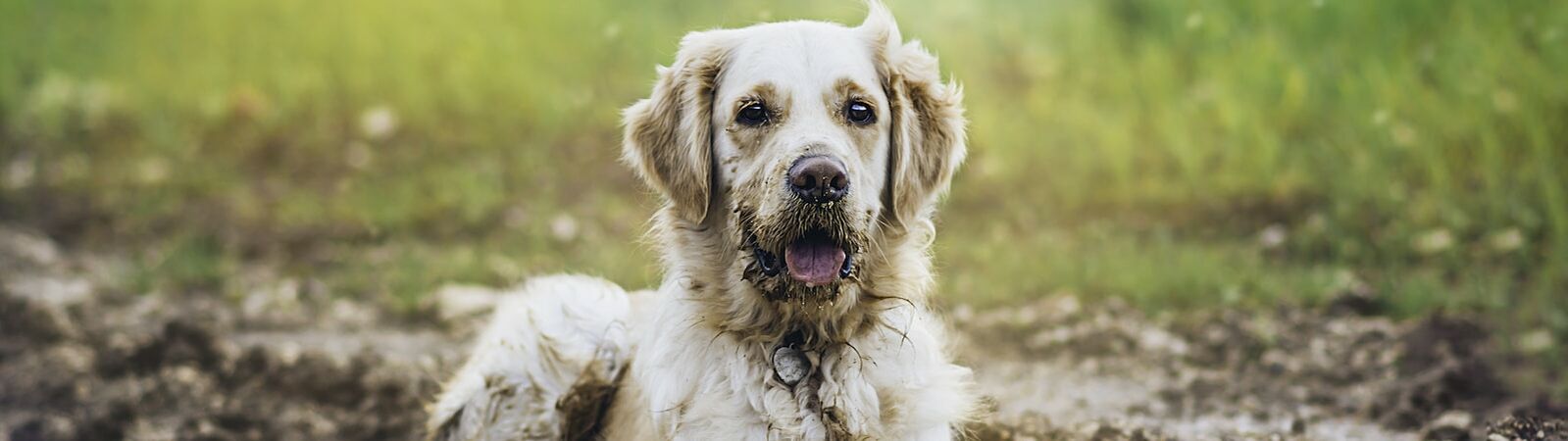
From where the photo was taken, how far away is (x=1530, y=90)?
8023mm

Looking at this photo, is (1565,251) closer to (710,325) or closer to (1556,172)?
(1556,172)

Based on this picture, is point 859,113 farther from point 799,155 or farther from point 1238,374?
point 1238,374

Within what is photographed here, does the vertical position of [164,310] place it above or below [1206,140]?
below

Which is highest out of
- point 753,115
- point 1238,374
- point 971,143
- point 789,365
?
point 971,143

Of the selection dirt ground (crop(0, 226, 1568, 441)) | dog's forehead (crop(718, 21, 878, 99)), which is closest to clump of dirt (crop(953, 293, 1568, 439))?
dirt ground (crop(0, 226, 1568, 441))

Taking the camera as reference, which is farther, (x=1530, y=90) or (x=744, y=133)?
(x=1530, y=90)

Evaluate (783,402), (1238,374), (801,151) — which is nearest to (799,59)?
(801,151)

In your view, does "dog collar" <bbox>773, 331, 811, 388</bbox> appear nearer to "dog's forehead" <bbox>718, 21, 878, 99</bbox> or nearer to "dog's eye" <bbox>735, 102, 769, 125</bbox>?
"dog's eye" <bbox>735, 102, 769, 125</bbox>

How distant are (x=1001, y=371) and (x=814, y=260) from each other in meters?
3.36

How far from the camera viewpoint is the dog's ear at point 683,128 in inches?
161

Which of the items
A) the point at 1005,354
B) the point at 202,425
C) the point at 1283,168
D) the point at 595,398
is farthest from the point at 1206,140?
the point at 202,425

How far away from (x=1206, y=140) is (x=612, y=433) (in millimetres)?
5586

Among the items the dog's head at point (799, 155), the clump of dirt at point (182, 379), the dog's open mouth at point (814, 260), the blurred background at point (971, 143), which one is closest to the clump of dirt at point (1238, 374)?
the blurred background at point (971, 143)

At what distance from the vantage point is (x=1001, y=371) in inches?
273
